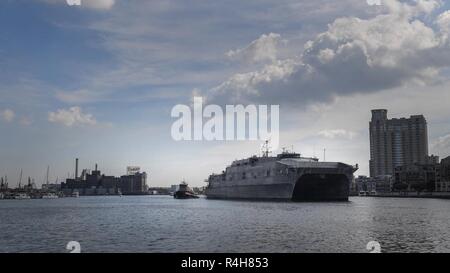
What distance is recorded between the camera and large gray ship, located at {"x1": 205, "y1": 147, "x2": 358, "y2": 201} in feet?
395

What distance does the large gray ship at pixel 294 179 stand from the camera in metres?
120

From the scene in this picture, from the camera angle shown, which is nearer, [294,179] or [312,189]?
[294,179]

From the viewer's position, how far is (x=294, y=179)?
121250 mm

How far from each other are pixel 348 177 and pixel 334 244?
3753 inches

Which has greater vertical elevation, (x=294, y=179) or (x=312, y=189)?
(x=294, y=179)

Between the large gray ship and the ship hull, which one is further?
the ship hull

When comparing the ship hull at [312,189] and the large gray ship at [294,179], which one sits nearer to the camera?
the large gray ship at [294,179]
